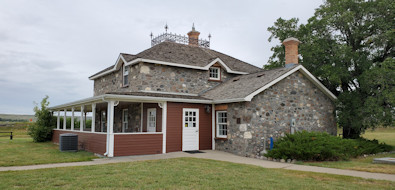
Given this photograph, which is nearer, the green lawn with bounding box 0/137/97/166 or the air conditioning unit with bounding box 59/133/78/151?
the green lawn with bounding box 0/137/97/166

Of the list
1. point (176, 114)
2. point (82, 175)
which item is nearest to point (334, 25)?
point (176, 114)

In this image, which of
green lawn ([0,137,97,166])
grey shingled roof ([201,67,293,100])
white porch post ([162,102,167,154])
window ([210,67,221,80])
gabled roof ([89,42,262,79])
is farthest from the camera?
window ([210,67,221,80])

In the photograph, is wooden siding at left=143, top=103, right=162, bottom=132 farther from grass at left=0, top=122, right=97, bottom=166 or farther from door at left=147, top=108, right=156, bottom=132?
grass at left=0, top=122, right=97, bottom=166

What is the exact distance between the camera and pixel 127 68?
17859 millimetres

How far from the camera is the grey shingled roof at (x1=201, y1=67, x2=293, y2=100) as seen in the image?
13.9 meters

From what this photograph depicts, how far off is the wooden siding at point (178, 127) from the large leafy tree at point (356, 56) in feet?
23.0

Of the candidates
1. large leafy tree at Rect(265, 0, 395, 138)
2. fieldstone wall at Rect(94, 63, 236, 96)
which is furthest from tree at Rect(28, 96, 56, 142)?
large leafy tree at Rect(265, 0, 395, 138)

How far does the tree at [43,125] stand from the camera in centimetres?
2134

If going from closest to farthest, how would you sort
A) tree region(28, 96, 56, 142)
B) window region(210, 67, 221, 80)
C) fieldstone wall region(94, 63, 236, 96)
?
fieldstone wall region(94, 63, 236, 96) → window region(210, 67, 221, 80) → tree region(28, 96, 56, 142)

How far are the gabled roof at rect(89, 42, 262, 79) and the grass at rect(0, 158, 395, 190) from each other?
323 inches

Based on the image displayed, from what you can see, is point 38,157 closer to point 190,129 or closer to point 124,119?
point 124,119

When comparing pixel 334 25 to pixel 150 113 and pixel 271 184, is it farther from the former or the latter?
pixel 271 184

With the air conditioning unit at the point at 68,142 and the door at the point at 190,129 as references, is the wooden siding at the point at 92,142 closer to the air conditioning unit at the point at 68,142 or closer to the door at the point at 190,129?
the air conditioning unit at the point at 68,142

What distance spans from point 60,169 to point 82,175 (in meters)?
1.47
